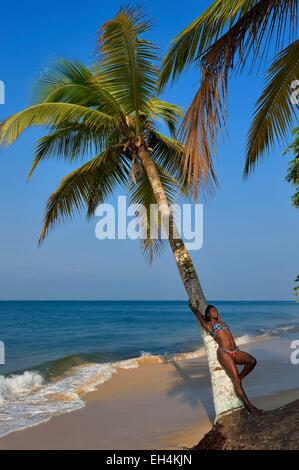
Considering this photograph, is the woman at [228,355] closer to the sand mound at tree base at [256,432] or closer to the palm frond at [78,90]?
the sand mound at tree base at [256,432]

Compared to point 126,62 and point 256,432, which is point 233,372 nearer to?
point 256,432

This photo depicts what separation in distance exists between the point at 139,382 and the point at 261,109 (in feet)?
33.3

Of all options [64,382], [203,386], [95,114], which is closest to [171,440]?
[203,386]

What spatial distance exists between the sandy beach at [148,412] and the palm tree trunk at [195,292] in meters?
1.53

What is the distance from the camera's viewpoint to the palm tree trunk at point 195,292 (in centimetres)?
628

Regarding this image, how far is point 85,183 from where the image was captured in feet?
29.6

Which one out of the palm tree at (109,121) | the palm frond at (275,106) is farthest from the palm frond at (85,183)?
the palm frond at (275,106)

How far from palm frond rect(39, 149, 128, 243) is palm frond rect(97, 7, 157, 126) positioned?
3.38 ft

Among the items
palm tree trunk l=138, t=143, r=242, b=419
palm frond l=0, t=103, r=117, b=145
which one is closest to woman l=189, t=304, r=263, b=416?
palm tree trunk l=138, t=143, r=242, b=419

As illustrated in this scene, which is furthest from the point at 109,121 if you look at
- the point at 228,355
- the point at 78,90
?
the point at 228,355

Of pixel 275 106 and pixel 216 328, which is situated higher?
pixel 275 106

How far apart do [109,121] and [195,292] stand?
3311 millimetres

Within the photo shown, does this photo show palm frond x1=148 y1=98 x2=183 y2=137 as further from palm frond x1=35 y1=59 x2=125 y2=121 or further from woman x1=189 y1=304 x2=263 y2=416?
woman x1=189 y1=304 x2=263 y2=416

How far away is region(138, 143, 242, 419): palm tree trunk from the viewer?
20.6 ft
